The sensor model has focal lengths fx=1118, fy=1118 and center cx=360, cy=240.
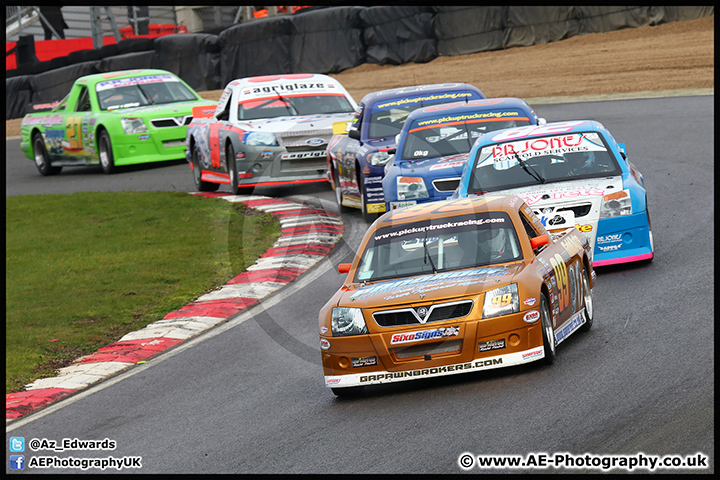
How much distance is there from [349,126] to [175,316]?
556 centimetres

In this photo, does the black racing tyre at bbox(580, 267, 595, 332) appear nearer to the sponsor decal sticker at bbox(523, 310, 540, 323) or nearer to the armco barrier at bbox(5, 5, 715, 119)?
the sponsor decal sticker at bbox(523, 310, 540, 323)

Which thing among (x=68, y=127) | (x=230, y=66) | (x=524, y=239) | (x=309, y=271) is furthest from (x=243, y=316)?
(x=230, y=66)

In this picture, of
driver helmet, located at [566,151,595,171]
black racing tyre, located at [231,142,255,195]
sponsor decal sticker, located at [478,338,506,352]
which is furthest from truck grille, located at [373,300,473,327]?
black racing tyre, located at [231,142,255,195]

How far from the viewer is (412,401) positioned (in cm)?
708

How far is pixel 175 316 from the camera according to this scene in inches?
428

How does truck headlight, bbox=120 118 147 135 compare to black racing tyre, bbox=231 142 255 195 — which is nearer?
black racing tyre, bbox=231 142 255 195

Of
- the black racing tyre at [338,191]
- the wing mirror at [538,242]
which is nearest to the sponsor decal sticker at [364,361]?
the wing mirror at [538,242]

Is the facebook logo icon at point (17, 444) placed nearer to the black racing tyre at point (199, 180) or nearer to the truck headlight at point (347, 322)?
the truck headlight at point (347, 322)

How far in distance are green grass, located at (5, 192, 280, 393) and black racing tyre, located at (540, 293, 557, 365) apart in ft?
14.4

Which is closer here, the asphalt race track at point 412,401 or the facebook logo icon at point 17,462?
the asphalt race track at point 412,401

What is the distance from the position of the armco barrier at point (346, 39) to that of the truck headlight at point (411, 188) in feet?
66.4

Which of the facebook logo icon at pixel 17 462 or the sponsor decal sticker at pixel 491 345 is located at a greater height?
the sponsor decal sticker at pixel 491 345

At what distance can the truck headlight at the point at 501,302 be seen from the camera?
715 centimetres

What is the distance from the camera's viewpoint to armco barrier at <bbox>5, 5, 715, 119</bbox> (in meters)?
31.7
